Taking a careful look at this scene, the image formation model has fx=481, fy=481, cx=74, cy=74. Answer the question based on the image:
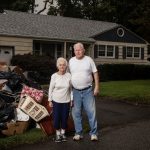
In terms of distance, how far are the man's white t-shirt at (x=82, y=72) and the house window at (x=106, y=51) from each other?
27.0m

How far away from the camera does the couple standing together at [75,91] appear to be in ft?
31.8

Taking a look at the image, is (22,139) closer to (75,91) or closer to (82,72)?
(75,91)

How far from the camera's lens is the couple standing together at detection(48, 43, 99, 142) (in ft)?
31.8

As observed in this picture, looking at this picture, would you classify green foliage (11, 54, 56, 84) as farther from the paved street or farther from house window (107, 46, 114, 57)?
the paved street

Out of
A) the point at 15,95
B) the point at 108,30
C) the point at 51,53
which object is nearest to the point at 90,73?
the point at 15,95

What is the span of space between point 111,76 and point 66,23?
7.17 meters

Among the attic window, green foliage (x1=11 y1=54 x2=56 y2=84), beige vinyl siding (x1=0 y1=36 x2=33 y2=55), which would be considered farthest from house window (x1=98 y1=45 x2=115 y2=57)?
green foliage (x1=11 y1=54 x2=56 y2=84)

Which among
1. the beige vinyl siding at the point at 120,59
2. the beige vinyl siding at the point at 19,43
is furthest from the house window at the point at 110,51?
the beige vinyl siding at the point at 19,43

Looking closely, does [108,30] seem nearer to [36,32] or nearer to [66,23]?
[66,23]

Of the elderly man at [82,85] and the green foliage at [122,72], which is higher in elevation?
the elderly man at [82,85]

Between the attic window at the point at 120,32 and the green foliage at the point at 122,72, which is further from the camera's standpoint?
Result: the attic window at the point at 120,32

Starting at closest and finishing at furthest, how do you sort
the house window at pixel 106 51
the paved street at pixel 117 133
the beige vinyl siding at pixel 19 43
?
the paved street at pixel 117 133
the beige vinyl siding at pixel 19 43
the house window at pixel 106 51

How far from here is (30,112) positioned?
1030cm

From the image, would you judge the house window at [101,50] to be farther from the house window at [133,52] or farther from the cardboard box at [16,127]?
the cardboard box at [16,127]
